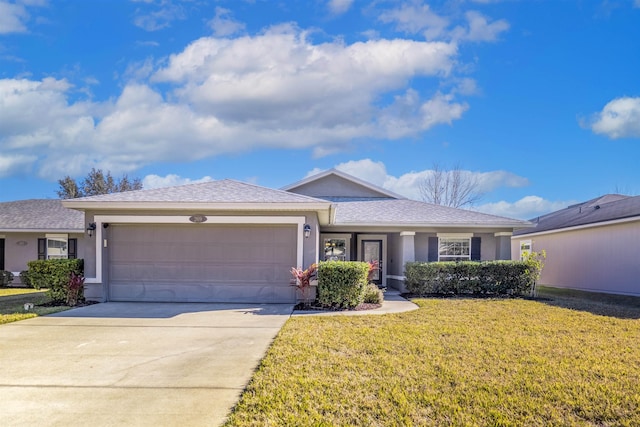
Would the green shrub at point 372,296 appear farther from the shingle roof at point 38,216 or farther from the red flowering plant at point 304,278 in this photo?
the shingle roof at point 38,216

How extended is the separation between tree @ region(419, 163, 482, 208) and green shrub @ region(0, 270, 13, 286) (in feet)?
90.3

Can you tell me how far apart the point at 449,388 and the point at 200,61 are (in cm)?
1316

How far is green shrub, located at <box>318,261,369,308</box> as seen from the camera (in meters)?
10.5

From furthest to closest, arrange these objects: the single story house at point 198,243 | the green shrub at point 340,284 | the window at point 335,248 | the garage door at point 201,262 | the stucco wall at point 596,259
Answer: the window at point 335,248 < the stucco wall at point 596,259 < the garage door at point 201,262 < the single story house at point 198,243 < the green shrub at point 340,284

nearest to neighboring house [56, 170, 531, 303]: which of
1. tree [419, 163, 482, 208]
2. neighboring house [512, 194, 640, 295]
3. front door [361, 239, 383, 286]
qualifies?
front door [361, 239, 383, 286]

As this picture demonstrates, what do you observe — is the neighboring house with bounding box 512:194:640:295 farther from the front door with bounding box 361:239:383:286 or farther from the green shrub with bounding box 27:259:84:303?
the green shrub with bounding box 27:259:84:303

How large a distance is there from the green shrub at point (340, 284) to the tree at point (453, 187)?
23.9m

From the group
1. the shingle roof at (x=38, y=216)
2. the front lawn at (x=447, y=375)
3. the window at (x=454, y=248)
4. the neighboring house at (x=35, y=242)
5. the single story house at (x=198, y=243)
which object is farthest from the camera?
the neighboring house at (x=35, y=242)

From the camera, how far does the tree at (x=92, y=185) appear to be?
3881cm

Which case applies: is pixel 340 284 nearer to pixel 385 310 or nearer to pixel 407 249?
pixel 385 310

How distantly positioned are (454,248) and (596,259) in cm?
595

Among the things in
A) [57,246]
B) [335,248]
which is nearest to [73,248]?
[57,246]

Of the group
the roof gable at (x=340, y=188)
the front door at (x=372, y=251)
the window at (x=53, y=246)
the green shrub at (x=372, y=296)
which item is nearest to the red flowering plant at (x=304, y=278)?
the green shrub at (x=372, y=296)

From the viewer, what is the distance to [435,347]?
6410 mm
